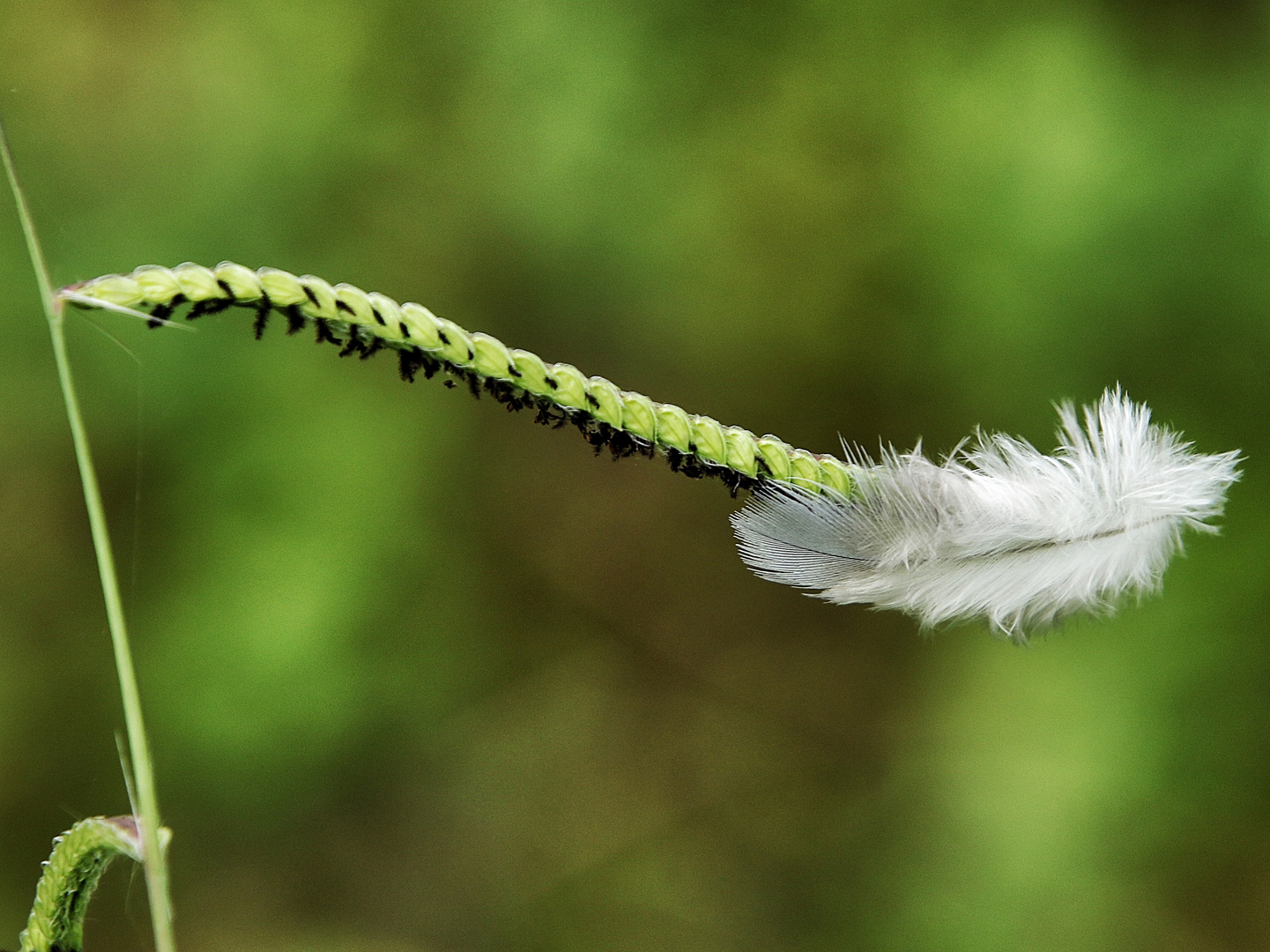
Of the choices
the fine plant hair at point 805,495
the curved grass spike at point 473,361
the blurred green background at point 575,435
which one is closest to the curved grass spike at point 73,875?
the fine plant hair at point 805,495

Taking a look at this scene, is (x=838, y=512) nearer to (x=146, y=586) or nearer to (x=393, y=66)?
(x=146, y=586)

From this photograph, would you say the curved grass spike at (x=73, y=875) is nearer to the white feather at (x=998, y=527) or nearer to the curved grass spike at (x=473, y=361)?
the curved grass spike at (x=473, y=361)

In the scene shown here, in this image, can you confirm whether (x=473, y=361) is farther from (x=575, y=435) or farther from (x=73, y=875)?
(x=575, y=435)

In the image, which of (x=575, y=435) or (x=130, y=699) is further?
(x=575, y=435)

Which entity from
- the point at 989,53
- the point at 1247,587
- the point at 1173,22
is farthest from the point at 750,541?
the point at 1173,22

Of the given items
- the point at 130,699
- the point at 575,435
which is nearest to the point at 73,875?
the point at 130,699

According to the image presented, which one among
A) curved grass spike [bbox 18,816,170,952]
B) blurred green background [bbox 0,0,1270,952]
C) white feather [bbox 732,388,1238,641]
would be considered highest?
blurred green background [bbox 0,0,1270,952]

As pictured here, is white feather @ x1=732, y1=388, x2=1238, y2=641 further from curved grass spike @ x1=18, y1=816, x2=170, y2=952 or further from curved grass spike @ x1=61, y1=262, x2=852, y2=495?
curved grass spike @ x1=18, y1=816, x2=170, y2=952

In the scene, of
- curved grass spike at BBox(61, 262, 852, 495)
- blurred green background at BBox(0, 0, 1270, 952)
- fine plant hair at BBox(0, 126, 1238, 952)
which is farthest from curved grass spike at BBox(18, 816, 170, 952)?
blurred green background at BBox(0, 0, 1270, 952)
